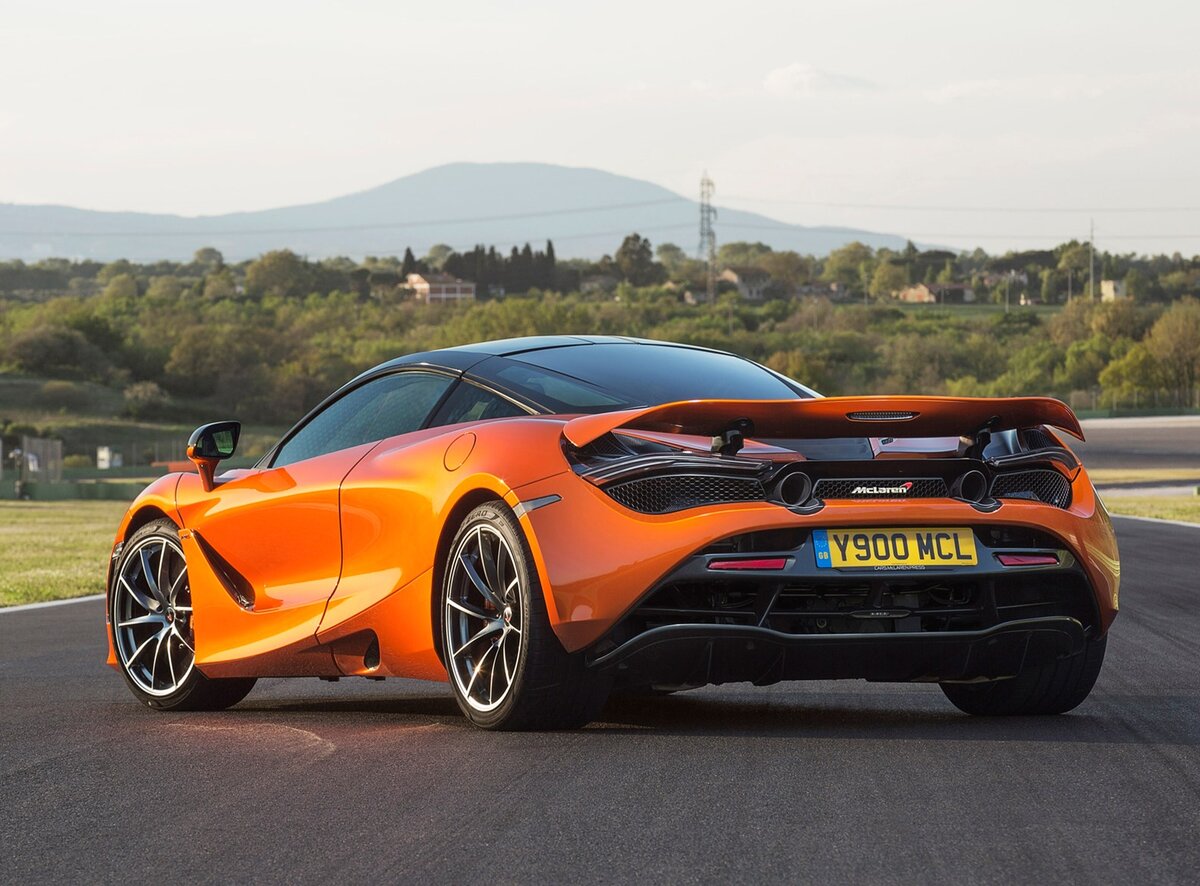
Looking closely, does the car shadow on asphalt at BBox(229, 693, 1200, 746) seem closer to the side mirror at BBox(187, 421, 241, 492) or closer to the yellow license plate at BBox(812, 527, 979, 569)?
the yellow license plate at BBox(812, 527, 979, 569)

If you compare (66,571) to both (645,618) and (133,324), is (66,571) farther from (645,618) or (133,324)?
(133,324)

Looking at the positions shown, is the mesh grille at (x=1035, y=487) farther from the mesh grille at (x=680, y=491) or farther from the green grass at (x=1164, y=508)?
the green grass at (x=1164, y=508)

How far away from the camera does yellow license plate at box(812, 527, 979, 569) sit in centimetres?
571

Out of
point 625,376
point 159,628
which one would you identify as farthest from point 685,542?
point 159,628

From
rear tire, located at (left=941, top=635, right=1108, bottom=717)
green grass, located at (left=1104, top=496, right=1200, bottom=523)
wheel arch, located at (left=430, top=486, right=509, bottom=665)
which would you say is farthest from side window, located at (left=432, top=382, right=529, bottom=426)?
green grass, located at (left=1104, top=496, right=1200, bottom=523)

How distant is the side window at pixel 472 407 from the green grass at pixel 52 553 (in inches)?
366

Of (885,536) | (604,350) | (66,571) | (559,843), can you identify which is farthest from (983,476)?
(66,571)

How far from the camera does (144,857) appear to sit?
4375 mm

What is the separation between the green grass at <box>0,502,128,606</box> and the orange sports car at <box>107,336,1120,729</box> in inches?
368

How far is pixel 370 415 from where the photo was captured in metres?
7.21

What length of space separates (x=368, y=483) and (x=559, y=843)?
255cm

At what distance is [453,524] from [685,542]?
1007 millimetres

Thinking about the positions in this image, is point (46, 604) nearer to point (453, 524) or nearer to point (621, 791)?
point (453, 524)

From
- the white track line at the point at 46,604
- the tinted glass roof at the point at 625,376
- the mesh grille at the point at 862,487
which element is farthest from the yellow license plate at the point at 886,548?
the white track line at the point at 46,604
